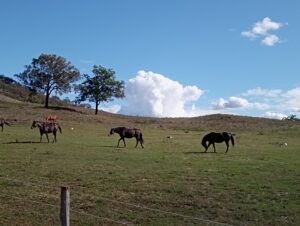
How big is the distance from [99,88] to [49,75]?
10809 millimetres

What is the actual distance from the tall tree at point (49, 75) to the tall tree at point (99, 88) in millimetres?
2904

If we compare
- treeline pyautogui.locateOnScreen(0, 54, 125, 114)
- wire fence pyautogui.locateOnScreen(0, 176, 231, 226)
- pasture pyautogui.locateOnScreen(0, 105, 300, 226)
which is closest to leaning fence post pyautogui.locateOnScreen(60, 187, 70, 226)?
pasture pyautogui.locateOnScreen(0, 105, 300, 226)

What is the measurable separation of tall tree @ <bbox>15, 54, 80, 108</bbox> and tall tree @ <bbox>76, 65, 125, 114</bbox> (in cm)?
→ 290

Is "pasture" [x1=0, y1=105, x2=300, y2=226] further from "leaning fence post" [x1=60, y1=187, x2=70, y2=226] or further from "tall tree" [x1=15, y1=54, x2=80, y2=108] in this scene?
"tall tree" [x1=15, y1=54, x2=80, y2=108]

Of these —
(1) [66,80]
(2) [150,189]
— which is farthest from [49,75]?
(2) [150,189]

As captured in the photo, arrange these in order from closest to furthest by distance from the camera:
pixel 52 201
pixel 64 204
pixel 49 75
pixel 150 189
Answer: pixel 64 204 < pixel 52 201 < pixel 150 189 < pixel 49 75

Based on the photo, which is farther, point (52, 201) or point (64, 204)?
point (52, 201)

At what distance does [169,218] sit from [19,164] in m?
12.7

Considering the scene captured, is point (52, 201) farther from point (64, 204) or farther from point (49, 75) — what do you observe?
point (49, 75)

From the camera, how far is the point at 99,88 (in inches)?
4392

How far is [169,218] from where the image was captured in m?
16.2

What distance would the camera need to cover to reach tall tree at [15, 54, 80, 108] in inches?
4341

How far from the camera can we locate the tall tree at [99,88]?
112 metres

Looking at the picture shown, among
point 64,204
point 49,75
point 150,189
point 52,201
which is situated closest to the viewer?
point 64,204
